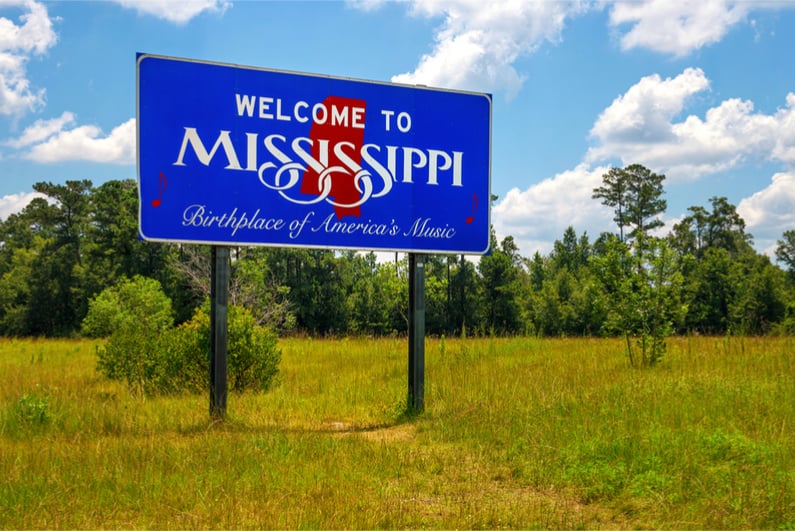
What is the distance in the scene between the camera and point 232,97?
9.22 metres

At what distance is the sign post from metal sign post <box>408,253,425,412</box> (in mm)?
18

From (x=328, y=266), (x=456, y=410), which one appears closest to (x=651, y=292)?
(x=456, y=410)

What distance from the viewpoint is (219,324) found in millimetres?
9070

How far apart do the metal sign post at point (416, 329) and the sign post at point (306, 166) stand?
0.06 feet

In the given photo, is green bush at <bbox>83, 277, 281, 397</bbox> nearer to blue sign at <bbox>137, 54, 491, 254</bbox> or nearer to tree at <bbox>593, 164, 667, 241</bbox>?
blue sign at <bbox>137, 54, 491, 254</bbox>

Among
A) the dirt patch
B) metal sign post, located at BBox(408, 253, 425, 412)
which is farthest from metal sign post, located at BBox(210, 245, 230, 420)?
metal sign post, located at BBox(408, 253, 425, 412)

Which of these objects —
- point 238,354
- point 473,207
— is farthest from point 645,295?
point 238,354

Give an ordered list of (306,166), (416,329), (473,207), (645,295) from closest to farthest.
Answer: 1. (306,166)
2. (416,329)
3. (473,207)
4. (645,295)

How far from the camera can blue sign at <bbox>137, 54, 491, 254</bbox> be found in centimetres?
888

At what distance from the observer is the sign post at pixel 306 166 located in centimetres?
888

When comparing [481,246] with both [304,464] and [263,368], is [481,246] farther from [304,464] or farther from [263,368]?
[304,464]

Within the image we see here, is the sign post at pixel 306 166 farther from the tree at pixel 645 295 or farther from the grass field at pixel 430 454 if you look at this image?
the tree at pixel 645 295

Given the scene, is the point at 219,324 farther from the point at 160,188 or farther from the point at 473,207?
the point at 473,207

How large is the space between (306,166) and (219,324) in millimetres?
2696
